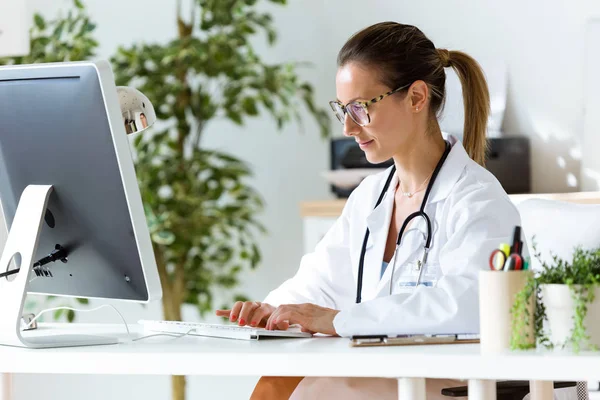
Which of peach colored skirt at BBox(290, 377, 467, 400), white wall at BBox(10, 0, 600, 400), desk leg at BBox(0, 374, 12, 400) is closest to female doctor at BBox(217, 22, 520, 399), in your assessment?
peach colored skirt at BBox(290, 377, 467, 400)

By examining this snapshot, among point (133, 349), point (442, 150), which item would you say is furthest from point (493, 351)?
point (442, 150)

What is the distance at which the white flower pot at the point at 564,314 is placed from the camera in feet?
4.06

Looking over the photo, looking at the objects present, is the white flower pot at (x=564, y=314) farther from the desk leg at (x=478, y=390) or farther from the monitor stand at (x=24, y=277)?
the monitor stand at (x=24, y=277)

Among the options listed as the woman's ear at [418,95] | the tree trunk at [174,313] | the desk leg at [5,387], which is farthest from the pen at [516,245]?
the tree trunk at [174,313]

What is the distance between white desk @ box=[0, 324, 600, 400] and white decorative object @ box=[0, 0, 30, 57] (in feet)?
4.86

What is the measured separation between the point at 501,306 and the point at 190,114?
2.72 m

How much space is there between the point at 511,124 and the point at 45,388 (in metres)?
2.27

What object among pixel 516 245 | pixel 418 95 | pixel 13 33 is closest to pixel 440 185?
pixel 418 95

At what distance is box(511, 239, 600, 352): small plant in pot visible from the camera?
48.3 inches

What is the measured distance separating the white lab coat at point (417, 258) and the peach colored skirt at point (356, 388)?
0.56 feet

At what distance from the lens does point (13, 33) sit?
2703 millimetres

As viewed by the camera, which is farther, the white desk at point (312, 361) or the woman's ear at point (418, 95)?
the woman's ear at point (418, 95)

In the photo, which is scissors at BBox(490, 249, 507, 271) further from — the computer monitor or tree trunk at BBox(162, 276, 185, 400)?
tree trunk at BBox(162, 276, 185, 400)

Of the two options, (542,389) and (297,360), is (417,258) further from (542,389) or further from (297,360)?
(297,360)
